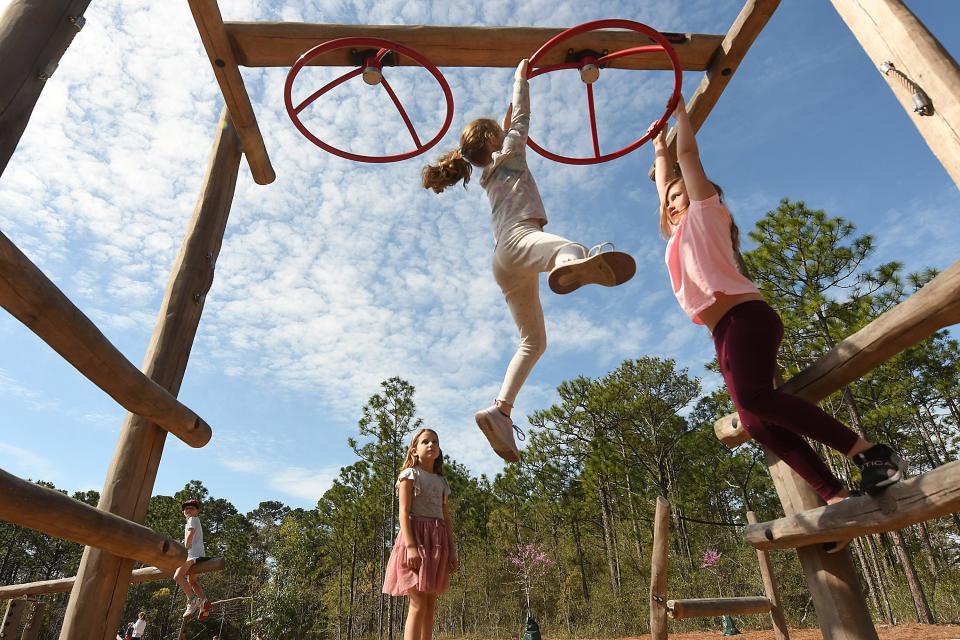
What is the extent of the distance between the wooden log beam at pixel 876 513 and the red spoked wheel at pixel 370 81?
250cm

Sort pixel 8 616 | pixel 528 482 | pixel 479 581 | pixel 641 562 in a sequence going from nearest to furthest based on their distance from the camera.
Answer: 1. pixel 8 616
2. pixel 641 562
3. pixel 479 581
4. pixel 528 482

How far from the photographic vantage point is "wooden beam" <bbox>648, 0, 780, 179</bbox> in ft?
10.7

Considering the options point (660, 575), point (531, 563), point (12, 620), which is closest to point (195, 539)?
point (12, 620)

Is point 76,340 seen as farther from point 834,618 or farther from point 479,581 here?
point 479,581

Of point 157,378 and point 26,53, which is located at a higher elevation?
point 26,53

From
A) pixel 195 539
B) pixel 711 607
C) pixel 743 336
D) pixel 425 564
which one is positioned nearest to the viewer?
pixel 743 336

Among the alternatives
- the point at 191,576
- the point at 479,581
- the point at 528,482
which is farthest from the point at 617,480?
the point at 191,576

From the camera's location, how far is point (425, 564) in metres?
3.09

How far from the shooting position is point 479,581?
21.8 m

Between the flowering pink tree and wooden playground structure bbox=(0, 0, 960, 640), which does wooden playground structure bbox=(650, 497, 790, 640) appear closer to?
wooden playground structure bbox=(0, 0, 960, 640)

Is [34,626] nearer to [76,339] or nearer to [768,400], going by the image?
[76,339]

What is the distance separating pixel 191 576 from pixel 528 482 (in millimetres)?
18086

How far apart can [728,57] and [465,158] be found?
1.76 meters

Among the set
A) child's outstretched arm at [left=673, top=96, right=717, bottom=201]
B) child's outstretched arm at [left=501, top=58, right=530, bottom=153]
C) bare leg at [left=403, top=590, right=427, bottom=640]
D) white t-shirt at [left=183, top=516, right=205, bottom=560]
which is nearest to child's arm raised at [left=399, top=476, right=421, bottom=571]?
bare leg at [left=403, top=590, right=427, bottom=640]
